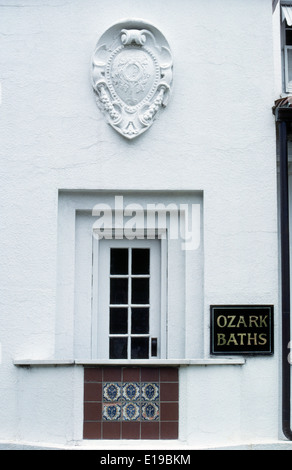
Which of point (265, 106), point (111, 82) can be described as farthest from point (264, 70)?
point (111, 82)

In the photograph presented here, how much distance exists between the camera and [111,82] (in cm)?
818

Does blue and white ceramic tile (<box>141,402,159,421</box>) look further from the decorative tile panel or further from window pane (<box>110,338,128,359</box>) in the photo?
window pane (<box>110,338,128,359</box>)

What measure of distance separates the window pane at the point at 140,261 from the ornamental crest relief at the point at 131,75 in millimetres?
1311

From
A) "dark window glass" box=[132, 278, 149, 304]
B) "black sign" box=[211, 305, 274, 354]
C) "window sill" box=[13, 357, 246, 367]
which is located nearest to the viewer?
"window sill" box=[13, 357, 246, 367]

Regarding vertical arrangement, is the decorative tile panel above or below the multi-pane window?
below

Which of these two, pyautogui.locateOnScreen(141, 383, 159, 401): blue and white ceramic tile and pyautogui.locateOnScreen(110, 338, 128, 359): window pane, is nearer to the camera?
pyautogui.locateOnScreen(141, 383, 159, 401): blue and white ceramic tile

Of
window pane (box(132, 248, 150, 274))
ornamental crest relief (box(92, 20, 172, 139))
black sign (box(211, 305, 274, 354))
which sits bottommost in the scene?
black sign (box(211, 305, 274, 354))

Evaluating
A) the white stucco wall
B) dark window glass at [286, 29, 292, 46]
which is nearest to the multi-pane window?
the white stucco wall

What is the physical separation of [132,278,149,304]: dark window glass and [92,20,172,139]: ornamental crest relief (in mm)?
1631

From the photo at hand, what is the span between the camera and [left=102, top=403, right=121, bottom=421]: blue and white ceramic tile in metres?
7.80

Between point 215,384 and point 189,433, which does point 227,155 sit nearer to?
point 215,384

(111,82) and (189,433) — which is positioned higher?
(111,82)
